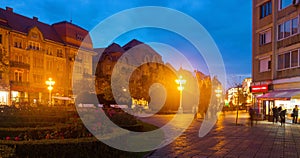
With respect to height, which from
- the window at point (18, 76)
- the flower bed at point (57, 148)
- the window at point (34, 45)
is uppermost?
the window at point (34, 45)

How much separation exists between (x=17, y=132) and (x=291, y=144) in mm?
11329

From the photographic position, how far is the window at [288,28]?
26.0m

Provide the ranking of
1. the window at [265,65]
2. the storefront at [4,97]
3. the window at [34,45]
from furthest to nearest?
the window at [34,45], the storefront at [4,97], the window at [265,65]

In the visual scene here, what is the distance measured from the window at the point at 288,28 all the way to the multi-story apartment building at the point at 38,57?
30301mm

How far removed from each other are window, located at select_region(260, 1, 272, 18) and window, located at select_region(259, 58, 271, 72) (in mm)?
4665

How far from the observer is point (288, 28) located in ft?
88.6

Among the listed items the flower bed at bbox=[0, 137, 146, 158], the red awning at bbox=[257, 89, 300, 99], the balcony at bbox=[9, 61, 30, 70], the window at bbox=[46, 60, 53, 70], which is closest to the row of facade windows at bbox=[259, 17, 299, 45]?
the red awning at bbox=[257, 89, 300, 99]

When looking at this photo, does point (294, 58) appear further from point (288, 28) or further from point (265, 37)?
point (265, 37)

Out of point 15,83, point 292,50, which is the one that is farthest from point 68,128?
point 15,83

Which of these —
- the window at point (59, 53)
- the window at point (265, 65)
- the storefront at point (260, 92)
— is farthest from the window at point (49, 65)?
the window at point (265, 65)

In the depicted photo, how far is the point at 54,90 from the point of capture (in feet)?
177

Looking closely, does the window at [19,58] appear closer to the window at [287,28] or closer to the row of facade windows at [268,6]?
the row of facade windows at [268,6]

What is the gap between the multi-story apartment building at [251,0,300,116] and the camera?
25.7 meters

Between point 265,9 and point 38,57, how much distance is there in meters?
37.3
